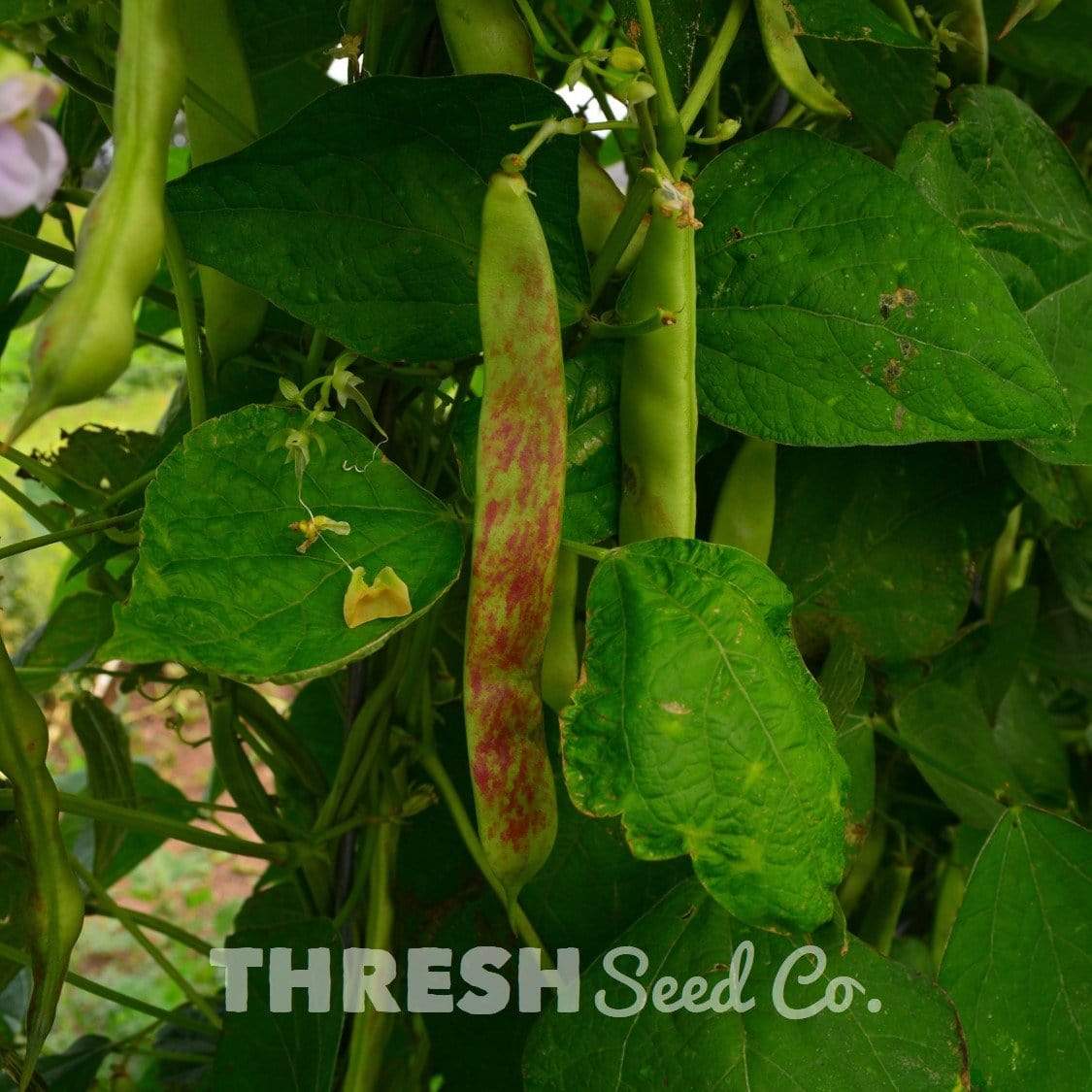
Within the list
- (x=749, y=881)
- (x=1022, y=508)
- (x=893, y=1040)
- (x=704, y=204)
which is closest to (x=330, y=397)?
(x=704, y=204)

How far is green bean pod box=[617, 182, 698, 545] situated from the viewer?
503mm

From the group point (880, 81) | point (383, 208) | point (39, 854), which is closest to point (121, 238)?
point (383, 208)

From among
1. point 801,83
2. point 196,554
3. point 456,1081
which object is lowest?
point 456,1081

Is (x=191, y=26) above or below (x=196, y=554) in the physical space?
above

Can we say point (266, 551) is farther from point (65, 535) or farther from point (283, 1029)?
point (283, 1029)

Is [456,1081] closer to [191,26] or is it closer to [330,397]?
[330,397]

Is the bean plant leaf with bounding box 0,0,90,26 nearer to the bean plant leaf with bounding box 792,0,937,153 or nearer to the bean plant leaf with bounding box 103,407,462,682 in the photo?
the bean plant leaf with bounding box 103,407,462,682

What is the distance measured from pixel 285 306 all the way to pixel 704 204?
208mm

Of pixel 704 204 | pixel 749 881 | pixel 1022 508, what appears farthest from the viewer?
pixel 1022 508

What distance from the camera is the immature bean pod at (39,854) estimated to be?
50 cm

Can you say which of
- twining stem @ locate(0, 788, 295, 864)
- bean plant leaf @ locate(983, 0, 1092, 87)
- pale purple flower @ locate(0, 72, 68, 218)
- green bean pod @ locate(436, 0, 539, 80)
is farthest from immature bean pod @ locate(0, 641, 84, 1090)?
bean plant leaf @ locate(983, 0, 1092, 87)

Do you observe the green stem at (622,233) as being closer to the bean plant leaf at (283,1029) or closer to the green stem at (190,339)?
the green stem at (190,339)

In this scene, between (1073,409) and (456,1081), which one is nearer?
(1073,409)

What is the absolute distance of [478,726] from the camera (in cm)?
48
